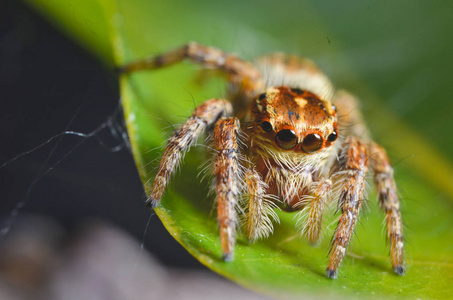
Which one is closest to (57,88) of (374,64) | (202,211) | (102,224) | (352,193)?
(102,224)

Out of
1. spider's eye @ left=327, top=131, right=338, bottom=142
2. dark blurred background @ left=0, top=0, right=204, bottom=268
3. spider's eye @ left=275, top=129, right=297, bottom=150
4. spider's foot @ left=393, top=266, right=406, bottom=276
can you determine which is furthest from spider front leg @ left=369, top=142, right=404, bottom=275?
dark blurred background @ left=0, top=0, right=204, bottom=268

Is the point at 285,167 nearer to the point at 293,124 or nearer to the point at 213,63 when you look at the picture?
the point at 293,124

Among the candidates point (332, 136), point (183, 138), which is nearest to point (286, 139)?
point (332, 136)

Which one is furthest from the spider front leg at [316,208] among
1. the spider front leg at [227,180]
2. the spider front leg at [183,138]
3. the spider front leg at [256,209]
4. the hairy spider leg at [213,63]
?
the hairy spider leg at [213,63]

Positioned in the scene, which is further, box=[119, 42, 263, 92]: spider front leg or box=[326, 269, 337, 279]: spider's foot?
box=[119, 42, 263, 92]: spider front leg

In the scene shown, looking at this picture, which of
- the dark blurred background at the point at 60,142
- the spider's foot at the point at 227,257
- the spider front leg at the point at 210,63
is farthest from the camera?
the spider front leg at the point at 210,63

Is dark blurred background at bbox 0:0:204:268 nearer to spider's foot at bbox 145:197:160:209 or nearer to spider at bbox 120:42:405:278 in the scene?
spider's foot at bbox 145:197:160:209

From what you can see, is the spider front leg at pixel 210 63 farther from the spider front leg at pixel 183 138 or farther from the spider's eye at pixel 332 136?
the spider's eye at pixel 332 136
